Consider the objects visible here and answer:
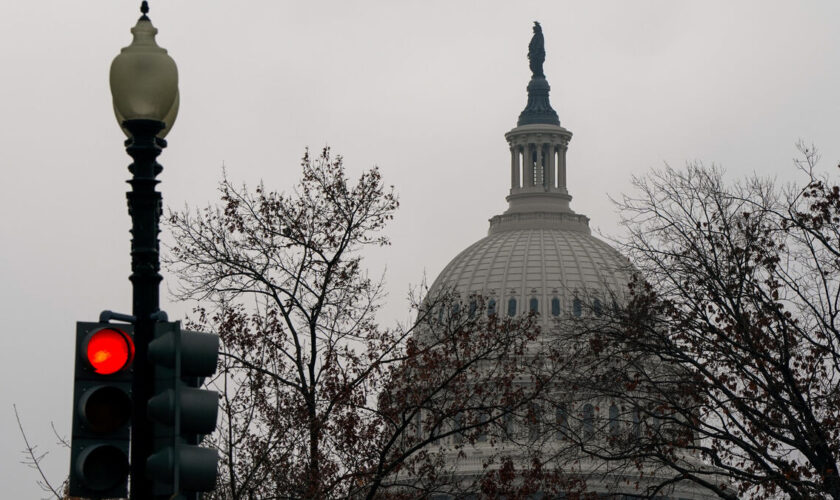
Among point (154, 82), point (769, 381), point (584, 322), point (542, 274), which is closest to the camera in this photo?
point (154, 82)

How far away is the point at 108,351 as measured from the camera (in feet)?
44.7

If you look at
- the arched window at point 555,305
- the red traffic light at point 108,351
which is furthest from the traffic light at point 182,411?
the arched window at point 555,305

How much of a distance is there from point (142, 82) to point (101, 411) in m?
2.83

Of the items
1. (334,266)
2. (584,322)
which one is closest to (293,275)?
(334,266)

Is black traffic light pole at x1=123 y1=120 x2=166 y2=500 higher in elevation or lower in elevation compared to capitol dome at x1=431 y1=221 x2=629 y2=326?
lower

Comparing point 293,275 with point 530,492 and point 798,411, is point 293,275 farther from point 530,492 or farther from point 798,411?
point 798,411

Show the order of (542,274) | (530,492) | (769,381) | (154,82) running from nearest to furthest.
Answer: (154,82)
(769,381)
(530,492)
(542,274)

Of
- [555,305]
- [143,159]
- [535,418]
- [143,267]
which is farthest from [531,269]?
[143,267]

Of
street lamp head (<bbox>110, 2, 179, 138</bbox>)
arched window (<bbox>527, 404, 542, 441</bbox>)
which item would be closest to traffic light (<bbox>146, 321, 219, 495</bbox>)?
street lamp head (<bbox>110, 2, 179, 138</bbox>)

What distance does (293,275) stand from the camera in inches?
1409

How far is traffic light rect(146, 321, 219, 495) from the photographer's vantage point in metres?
13.1

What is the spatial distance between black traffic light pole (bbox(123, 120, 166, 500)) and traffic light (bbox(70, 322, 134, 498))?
0.25 meters

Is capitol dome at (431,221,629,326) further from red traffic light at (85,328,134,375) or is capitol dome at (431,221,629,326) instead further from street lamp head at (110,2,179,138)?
red traffic light at (85,328,134,375)

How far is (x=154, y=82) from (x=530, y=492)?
24721 mm
